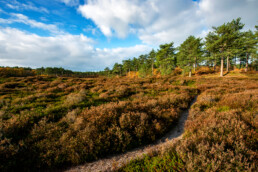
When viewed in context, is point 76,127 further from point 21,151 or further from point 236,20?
point 236,20

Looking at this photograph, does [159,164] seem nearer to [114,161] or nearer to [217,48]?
[114,161]

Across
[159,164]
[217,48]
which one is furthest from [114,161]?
[217,48]

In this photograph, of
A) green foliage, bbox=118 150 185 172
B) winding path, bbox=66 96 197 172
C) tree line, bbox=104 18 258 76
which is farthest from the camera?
tree line, bbox=104 18 258 76

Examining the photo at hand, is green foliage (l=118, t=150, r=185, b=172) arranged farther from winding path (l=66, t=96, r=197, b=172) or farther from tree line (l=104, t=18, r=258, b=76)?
tree line (l=104, t=18, r=258, b=76)

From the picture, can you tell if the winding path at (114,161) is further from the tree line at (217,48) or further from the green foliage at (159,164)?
the tree line at (217,48)

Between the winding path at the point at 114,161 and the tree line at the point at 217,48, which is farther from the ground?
the tree line at the point at 217,48

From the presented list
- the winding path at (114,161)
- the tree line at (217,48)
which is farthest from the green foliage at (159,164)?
the tree line at (217,48)

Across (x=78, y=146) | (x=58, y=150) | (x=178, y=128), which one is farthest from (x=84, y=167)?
(x=178, y=128)

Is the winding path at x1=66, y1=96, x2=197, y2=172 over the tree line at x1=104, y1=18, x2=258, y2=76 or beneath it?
beneath

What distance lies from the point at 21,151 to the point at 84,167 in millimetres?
2033

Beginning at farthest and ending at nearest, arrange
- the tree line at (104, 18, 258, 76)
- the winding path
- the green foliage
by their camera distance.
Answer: the tree line at (104, 18, 258, 76)
the winding path
the green foliage

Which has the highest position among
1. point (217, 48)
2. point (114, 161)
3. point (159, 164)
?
point (217, 48)

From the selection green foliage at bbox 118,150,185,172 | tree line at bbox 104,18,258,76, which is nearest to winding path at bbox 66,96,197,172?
green foliage at bbox 118,150,185,172

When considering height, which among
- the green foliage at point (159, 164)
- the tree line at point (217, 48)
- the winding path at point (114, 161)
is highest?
the tree line at point (217, 48)
